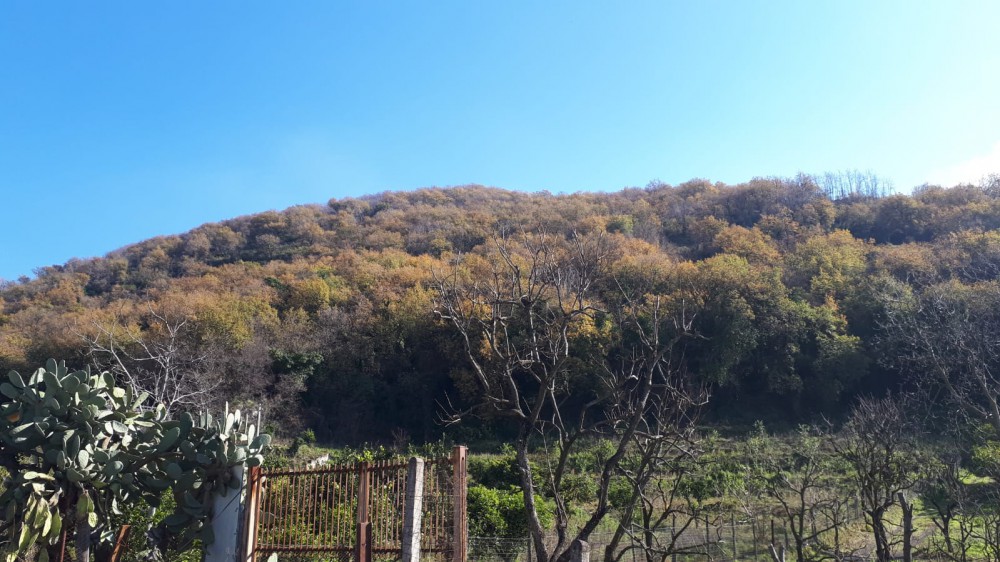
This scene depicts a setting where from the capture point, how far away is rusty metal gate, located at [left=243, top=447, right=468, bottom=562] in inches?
206

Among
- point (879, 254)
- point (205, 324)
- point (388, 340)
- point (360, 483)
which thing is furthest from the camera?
point (879, 254)

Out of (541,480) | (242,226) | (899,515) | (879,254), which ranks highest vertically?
(242,226)

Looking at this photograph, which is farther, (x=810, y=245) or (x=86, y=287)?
(x=86, y=287)

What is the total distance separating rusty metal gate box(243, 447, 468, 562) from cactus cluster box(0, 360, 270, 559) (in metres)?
0.37

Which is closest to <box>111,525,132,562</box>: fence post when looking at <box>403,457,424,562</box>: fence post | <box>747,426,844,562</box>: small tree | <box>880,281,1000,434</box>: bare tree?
<box>403,457,424,562</box>: fence post

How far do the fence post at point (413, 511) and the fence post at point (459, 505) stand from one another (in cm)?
27

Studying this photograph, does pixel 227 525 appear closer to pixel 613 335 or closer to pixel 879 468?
pixel 879 468

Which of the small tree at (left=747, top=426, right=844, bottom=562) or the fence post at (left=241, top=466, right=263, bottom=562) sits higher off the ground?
the fence post at (left=241, top=466, right=263, bottom=562)

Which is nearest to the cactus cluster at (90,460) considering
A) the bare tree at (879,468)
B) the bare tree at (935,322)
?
the bare tree at (879,468)

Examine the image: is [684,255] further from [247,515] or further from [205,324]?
[247,515]

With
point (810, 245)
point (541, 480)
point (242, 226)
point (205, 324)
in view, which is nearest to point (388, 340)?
point (205, 324)

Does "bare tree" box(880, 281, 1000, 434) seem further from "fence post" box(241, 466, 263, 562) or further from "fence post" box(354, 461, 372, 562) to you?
"fence post" box(241, 466, 263, 562)

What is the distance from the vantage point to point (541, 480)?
14312 mm

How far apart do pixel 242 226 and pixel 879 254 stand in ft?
162
